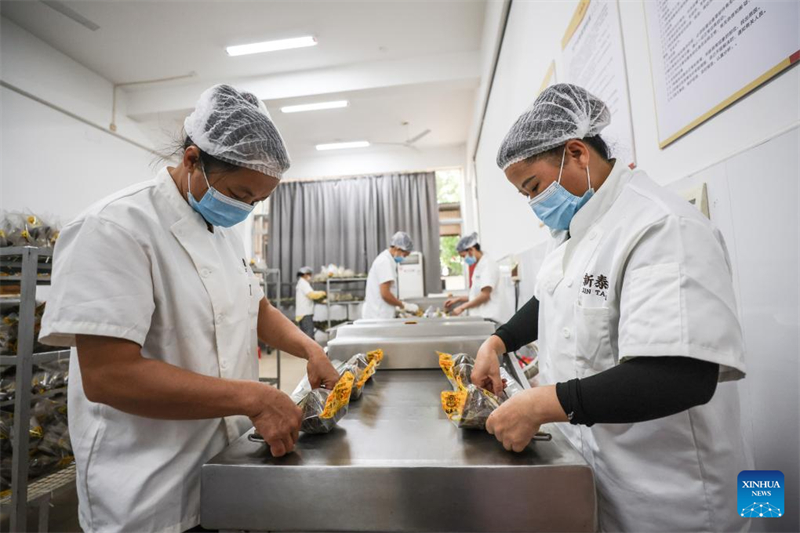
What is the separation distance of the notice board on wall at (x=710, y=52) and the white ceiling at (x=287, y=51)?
2976 millimetres

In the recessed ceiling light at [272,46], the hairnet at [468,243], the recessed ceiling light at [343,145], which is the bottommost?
the hairnet at [468,243]

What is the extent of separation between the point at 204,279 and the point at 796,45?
→ 43.8 inches

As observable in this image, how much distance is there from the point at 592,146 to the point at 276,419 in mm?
833

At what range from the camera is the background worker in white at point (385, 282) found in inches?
141

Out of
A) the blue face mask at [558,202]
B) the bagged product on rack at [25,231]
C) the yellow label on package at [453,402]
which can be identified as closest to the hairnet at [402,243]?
the bagged product on rack at [25,231]

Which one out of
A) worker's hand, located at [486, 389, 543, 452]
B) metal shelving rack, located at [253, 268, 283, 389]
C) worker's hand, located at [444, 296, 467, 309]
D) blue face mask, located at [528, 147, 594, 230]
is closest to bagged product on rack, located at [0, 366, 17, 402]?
metal shelving rack, located at [253, 268, 283, 389]

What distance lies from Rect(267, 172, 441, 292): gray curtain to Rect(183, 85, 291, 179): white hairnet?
547 centimetres

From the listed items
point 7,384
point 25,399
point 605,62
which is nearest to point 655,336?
point 605,62

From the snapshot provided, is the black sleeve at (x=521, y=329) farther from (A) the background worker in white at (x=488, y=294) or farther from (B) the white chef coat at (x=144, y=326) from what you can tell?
(A) the background worker in white at (x=488, y=294)

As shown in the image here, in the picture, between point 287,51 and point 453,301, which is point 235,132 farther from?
point 287,51

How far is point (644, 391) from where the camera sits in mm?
533

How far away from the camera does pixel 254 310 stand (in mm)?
980

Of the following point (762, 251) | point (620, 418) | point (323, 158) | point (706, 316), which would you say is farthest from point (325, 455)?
point (323, 158)

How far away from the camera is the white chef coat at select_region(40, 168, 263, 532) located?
2.06ft
